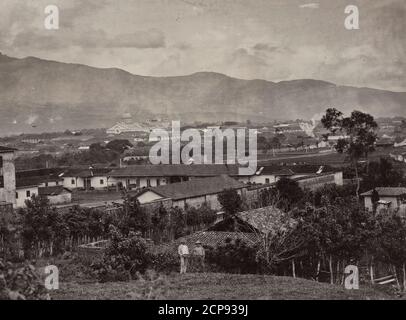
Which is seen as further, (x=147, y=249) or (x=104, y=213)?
(x=104, y=213)

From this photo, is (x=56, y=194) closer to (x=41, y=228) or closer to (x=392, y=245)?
(x=41, y=228)

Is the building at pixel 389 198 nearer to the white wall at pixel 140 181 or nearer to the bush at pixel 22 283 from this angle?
the white wall at pixel 140 181

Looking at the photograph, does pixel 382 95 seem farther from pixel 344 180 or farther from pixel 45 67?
pixel 344 180

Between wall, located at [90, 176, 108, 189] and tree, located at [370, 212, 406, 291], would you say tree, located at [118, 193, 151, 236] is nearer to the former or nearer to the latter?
tree, located at [370, 212, 406, 291]

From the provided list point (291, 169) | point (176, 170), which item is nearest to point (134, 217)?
point (176, 170)

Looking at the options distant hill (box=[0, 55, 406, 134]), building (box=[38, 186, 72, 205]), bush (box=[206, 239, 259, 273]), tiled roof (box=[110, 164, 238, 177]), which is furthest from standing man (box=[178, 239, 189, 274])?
building (box=[38, 186, 72, 205])

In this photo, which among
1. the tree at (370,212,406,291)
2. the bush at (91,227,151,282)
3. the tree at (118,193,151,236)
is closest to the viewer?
the bush at (91,227,151,282)
